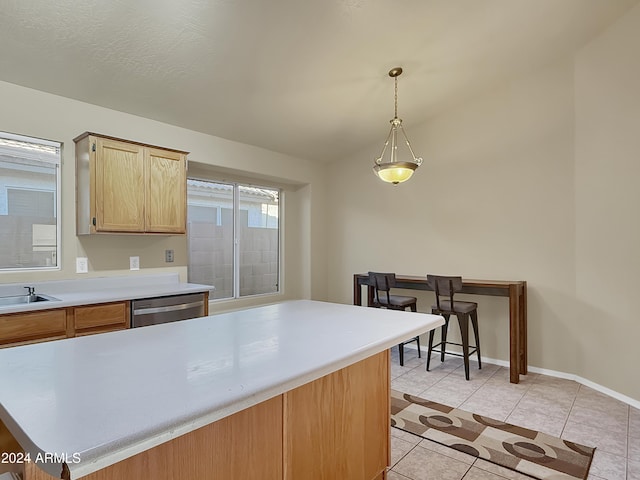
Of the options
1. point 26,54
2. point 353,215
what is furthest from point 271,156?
point 26,54

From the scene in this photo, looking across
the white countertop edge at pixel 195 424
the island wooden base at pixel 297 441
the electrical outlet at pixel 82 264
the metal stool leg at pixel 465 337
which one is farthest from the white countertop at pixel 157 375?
the metal stool leg at pixel 465 337

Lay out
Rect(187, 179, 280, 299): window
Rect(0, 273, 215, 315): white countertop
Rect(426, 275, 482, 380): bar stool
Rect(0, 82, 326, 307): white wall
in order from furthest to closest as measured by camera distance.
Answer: Rect(187, 179, 280, 299): window → Rect(426, 275, 482, 380): bar stool → Rect(0, 82, 326, 307): white wall → Rect(0, 273, 215, 315): white countertop

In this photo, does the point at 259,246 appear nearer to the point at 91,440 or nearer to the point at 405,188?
the point at 405,188

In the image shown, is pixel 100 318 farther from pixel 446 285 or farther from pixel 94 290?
pixel 446 285

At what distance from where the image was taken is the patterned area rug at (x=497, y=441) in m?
2.08

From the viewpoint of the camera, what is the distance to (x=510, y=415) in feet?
8.92

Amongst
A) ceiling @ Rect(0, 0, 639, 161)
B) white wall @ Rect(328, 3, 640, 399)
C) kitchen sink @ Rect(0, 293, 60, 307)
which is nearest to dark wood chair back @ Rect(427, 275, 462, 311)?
white wall @ Rect(328, 3, 640, 399)

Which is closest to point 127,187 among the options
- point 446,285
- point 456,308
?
point 446,285

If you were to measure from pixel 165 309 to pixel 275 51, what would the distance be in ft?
7.05

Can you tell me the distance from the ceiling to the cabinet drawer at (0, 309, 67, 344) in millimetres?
1653

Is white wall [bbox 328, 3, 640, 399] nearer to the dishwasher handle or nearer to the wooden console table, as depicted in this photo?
the wooden console table

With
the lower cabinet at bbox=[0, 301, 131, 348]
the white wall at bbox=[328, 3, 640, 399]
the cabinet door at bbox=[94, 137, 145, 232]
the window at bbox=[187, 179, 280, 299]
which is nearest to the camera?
the lower cabinet at bbox=[0, 301, 131, 348]

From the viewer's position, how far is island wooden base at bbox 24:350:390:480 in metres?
0.96

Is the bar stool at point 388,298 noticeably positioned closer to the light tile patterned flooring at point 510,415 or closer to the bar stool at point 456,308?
the bar stool at point 456,308
